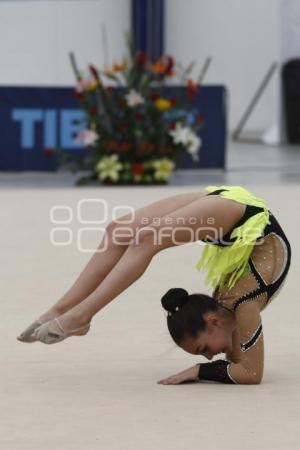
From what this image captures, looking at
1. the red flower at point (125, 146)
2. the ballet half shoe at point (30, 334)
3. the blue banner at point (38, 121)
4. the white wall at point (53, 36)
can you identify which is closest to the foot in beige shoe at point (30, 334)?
the ballet half shoe at point (30, 334)

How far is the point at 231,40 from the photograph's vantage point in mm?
17125

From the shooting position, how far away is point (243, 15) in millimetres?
16984

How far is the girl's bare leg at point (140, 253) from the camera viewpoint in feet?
12.4

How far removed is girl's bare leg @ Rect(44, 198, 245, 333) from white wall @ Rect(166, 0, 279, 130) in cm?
1333

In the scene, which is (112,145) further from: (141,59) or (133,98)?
(141,59)

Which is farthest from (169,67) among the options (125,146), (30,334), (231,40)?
(231,40)

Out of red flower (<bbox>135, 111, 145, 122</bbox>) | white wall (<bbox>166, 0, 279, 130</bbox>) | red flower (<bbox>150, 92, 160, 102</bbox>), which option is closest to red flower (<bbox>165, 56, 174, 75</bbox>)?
red flower (<bbox>150, 92, 160, 102</bbox>)

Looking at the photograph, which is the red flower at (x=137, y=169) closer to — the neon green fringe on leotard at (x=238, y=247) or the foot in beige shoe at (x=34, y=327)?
the neon green fringe on leotard at (x=238, y=247)

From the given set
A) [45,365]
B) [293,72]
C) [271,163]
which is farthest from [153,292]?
[293,72]

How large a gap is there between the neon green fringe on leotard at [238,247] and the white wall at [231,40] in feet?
43.2

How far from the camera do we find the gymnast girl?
379 centimetres

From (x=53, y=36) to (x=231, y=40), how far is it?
2.53m

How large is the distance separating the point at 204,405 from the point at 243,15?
545 inches

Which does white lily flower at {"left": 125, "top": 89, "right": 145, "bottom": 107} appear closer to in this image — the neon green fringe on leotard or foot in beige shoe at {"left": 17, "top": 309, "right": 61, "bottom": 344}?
the neon green fringe on leotard
